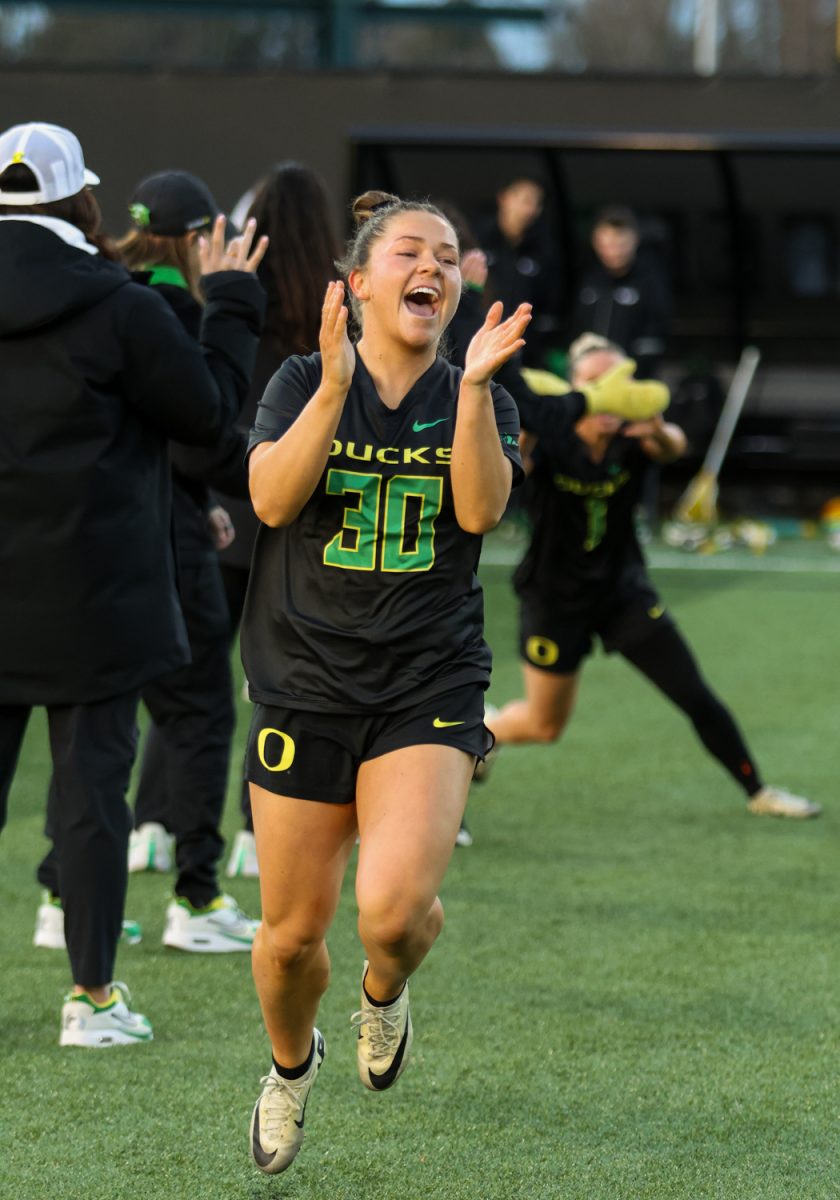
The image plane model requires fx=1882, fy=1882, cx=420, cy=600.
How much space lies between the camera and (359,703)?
146 inches

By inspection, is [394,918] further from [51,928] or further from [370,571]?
[51,928]

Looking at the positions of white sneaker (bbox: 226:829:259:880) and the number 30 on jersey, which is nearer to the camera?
the number 30 on jersey

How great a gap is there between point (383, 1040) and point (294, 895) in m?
0.42

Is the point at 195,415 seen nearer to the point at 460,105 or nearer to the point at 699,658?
the point at 699,658

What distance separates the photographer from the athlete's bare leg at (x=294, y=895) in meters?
3.69

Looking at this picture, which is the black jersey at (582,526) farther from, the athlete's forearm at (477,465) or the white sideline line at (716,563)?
the white sideline line at (716,563)

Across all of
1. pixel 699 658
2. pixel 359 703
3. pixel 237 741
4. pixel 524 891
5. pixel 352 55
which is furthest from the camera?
pixel 352 55

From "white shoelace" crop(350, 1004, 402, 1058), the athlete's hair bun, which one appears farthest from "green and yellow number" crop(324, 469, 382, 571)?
"white shoelace" crop(350, 1004, 402, 1058)

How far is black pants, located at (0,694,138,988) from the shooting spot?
4473 millimetres

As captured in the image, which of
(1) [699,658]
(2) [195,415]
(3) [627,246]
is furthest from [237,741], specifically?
(3) [627,246]

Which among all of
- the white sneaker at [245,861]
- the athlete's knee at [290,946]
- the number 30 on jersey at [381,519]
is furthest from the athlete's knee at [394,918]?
the white sneaker at [245,861]

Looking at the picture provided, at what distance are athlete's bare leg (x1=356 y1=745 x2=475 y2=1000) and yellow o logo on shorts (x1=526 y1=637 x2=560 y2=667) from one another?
316cm

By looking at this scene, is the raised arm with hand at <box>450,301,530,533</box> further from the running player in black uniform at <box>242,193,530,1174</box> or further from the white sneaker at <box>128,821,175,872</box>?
the white sneaker at <box>128,821,175,872</box>

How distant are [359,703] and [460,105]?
575 inches
